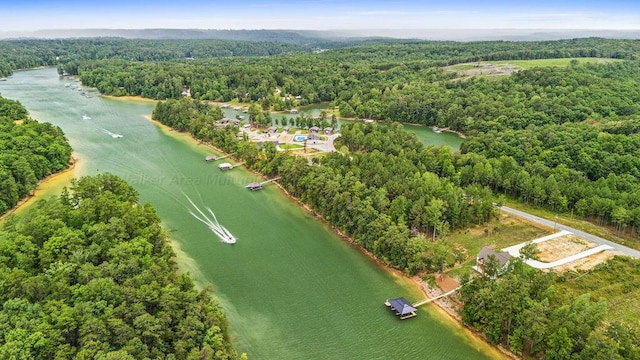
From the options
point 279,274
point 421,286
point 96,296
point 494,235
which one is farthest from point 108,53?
point 421,286

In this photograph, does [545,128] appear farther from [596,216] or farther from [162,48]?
[162,48]

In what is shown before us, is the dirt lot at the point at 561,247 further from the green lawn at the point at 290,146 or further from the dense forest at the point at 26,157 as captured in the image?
the dense forest at the point at 26,157

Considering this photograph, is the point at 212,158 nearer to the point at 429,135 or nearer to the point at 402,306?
the point at 429,135

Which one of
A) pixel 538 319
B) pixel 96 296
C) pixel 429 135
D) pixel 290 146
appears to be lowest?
pixel 538 319

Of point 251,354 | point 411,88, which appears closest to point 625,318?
point 251,354

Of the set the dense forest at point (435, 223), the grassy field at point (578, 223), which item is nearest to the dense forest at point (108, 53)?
the dense forest at point (435, 223)

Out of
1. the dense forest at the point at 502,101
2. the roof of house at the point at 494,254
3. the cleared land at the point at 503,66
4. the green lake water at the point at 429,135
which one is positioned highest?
the cleared land at the point at 503,66

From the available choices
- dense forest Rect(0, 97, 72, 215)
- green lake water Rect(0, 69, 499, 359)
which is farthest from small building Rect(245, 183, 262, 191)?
dense forest Rect(0, 97, 72, 215)
